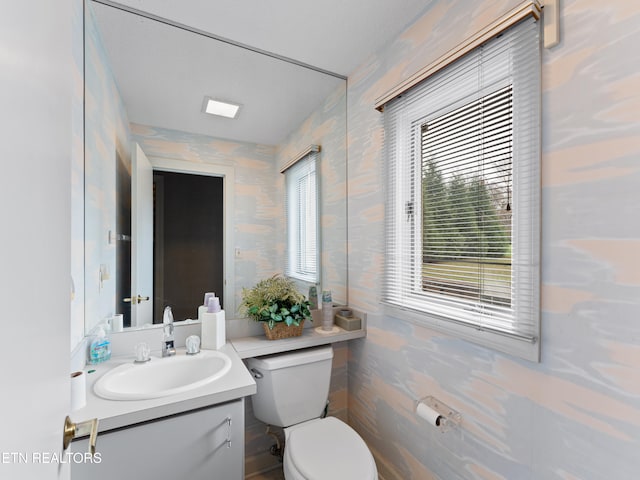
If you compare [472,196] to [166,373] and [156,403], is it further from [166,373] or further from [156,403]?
[166,373]

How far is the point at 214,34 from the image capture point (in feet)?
4.83

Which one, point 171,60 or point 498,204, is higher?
point 171,60

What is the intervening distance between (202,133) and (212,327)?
97cm

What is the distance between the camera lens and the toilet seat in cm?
110

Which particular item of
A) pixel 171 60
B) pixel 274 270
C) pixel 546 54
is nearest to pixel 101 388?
pixel 274 270

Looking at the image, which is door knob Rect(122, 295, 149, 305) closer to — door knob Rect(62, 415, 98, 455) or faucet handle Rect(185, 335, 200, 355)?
faucet handle Rect(185, 335, 200, 355)

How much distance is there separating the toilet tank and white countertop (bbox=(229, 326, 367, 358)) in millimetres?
42

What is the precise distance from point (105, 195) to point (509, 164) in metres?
1.63

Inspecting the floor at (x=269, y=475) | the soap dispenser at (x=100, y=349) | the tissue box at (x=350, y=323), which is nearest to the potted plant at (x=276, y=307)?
the tissue box at (x=350, y=323)

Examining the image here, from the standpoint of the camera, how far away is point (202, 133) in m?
1.52

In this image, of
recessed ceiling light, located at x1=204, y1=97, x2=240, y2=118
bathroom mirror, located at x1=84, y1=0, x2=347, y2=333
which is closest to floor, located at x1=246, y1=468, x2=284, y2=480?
bathroom mirror, located at x1=84, y1=0, x2=347, y2=333

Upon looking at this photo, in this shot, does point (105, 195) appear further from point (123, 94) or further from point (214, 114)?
point (214, 114)

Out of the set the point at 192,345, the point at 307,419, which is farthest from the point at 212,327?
the point at 307,419

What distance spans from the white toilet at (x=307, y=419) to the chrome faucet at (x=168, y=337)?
374mm
